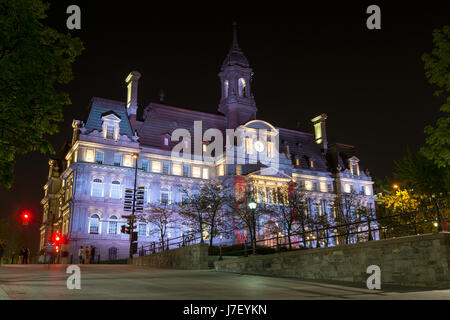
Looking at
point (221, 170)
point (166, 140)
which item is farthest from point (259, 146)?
point (166, 140)

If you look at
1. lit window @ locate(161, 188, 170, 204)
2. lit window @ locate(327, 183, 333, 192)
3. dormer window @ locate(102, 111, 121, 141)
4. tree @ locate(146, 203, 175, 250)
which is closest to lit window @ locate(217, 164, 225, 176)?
lit window @ locate(161, 188, 170, 204)


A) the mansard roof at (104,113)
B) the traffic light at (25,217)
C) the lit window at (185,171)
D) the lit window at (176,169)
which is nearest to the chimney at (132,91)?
the mansard roof at (104,113)

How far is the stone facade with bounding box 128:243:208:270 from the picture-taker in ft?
89.2

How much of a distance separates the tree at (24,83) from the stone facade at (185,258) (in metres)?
14.5

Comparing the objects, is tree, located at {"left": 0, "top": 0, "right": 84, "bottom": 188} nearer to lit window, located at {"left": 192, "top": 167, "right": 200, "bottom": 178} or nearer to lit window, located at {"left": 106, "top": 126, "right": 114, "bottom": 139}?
lit window, located at {"left": 106, "top": 126, "right": 114, "bottom": 139}

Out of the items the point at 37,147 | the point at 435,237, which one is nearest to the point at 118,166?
the point at 37,147

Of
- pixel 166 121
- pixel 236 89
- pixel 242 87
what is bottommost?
pixel 166 121

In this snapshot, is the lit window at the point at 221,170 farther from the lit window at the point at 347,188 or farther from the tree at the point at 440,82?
the tree at the point at 440,82

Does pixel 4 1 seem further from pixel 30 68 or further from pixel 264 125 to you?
pixel 264 125

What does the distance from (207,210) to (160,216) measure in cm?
880

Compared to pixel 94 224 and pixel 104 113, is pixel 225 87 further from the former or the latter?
pixel 94 224

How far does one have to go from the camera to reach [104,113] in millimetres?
59781
